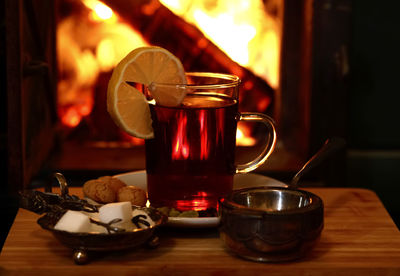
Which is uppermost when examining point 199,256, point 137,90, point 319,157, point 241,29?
point 241,29

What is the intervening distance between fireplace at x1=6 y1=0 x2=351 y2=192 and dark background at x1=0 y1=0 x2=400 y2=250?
0.54 feet

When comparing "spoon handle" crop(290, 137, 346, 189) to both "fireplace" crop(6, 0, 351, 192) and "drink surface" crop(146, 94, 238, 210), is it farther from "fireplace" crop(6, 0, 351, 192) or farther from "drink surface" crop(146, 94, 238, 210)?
"fireplace" crop(6, 0, 351, 192)

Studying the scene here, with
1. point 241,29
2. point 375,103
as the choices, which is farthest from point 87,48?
point 375,103

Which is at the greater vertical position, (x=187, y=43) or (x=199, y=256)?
(x=187, y=43)

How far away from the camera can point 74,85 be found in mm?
2111

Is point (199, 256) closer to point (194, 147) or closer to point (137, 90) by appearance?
point (194, 147)

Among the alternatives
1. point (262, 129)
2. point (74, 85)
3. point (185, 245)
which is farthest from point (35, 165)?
point (185, 245)

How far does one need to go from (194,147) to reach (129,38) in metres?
1.17

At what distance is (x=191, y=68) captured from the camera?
7.04 ft

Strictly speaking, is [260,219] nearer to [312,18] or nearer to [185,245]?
[185,245]

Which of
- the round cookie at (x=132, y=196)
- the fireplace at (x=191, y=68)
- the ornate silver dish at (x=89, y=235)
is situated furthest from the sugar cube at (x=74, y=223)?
the fireplace at (x=191, y=68)

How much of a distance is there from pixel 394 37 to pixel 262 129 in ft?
1.66

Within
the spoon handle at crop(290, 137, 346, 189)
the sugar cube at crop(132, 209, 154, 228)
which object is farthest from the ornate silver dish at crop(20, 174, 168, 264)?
the spoon handle at crop(290, 137, 346, 189)

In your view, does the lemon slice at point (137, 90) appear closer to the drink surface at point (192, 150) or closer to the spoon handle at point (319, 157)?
the drink surface at point (192, 150)
